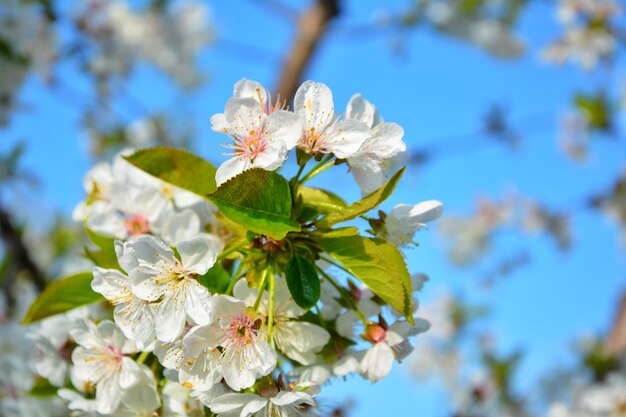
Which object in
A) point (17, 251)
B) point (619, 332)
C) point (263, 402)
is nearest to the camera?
point (263, 402)

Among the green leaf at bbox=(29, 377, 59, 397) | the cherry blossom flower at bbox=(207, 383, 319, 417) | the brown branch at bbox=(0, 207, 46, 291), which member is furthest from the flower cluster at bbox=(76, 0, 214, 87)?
the cherry blossom flower at bbox=(207, 383, 319, 417)

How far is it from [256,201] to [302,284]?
0.16 meters

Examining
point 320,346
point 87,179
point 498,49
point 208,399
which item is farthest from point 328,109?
point 498,49

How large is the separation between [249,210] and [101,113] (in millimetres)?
3792

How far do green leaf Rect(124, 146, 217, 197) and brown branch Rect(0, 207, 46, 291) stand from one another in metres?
1.69

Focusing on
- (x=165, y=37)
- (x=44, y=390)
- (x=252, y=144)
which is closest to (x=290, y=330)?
(x=252, y=144)

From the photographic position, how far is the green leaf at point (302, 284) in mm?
1040

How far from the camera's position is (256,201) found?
1.01m

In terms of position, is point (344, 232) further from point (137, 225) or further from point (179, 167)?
point (137, 225)

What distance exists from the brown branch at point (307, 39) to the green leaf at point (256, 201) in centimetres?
322

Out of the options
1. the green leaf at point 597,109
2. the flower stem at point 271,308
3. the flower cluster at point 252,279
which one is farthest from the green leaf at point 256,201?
the green leaf at point 597,109

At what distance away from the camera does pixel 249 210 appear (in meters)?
1.01

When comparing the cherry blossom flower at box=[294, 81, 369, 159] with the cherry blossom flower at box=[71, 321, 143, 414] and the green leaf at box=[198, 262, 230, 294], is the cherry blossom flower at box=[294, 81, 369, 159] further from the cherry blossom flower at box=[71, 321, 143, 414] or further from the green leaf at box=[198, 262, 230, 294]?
the cherry blossom flower at box=[71, 321, 143, 414]

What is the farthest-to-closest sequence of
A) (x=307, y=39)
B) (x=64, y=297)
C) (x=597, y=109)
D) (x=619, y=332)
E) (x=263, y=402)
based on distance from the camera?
(x=597, y=109) < (x=307, y=39) < (x=619, y=332) < (x=64, y=297) < (x=263, y=402)
